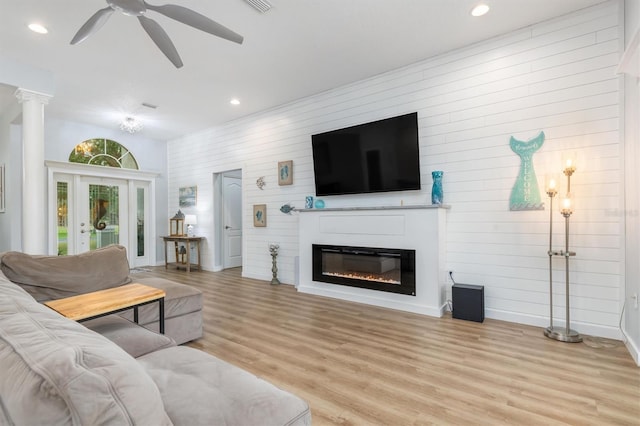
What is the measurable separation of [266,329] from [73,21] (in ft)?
11.7

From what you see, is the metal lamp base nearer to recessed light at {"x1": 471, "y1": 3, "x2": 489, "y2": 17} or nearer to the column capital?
recessed light at {"x1": 471, "y1": 3, "x2": 489, "y2": 17}

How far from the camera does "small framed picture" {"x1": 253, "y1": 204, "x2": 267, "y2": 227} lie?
576 cm

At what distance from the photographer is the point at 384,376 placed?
7.55 ft

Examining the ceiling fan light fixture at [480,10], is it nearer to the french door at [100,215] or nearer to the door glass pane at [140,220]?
the french door at [100,215]

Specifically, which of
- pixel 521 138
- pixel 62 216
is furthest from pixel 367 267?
pixel 62 216

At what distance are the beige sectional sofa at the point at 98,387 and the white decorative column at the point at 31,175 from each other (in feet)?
11.8

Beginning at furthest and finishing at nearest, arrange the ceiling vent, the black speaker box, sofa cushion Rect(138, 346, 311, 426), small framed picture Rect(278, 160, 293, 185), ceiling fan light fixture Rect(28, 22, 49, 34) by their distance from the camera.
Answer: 1. small framed picture Rect(278, 160, 293, 185)
2. the black speaker box
3. ceiling fan light fixture Rect(28, 22, 49, 34)
4. the ceiling vent
5. sofa cushion Rect(138, 346, 311, 426)

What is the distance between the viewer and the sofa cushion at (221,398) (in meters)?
1.09

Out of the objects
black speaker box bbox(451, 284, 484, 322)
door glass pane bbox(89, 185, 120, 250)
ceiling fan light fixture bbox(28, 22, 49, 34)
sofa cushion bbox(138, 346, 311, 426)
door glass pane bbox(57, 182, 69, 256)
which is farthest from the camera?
door glass pane bbox(89, 185, 120, 250)

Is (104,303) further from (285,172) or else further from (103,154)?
(103,154)

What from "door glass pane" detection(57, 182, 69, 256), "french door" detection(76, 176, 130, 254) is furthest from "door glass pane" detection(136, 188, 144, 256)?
"door glass pane" detection(57, 182, 69, 256)

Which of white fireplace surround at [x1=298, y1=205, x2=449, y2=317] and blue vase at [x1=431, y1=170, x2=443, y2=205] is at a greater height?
blue vase at [x1=431, y1=170, x2=443, y2=205]

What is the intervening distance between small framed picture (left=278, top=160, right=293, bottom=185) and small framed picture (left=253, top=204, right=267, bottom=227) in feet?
2.03

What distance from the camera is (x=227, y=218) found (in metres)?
7.01
